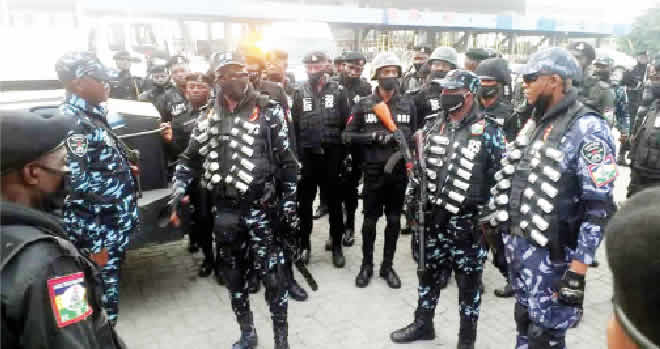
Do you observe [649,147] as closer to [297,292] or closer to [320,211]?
[297,292]

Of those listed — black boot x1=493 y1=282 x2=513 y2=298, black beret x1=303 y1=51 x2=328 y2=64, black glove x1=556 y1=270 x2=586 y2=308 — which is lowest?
black boot x1=493 y1=282 x2=513 y2=298

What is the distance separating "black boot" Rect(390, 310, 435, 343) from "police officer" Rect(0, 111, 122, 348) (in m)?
2.78

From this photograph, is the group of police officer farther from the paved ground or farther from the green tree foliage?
the green tree foliage

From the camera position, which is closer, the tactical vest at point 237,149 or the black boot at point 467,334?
the tactical vest at point 237,149

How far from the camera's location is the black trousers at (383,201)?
193 inches

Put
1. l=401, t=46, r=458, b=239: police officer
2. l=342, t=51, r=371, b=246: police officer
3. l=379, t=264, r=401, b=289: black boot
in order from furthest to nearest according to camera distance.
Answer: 1. l=342, t=51, r=371, b=246: police officer
2. l=401, t=46, r=458, b=239: police officer
3. l=379, t=264, r=401, b=289: black boot

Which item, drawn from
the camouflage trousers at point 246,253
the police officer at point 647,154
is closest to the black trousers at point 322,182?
the camouflage trousers at point 246,253

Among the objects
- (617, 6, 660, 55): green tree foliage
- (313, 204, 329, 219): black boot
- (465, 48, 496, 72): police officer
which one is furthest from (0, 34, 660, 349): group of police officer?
(617, 6, 660, 55): green tree foliage

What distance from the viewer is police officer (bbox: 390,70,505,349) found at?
360 centimetres

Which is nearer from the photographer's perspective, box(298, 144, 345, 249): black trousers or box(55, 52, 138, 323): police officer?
box(55, 52, 138, 323): police officer

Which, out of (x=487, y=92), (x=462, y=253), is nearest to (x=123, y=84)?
(x=487, y=92)

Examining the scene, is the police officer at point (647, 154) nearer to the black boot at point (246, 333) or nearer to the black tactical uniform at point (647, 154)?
the black tactical uniform at point (647, 154)

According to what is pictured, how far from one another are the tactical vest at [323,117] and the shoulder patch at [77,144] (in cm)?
279

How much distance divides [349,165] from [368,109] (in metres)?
1.18
